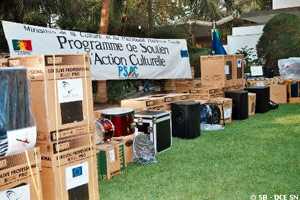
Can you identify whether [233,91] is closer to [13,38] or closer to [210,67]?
[210,67]

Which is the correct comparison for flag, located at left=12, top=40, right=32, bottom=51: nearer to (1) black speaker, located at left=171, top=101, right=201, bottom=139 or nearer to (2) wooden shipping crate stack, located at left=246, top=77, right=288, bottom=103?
(1) black speaker, located at left=171, top=101, right=201, bottom=139

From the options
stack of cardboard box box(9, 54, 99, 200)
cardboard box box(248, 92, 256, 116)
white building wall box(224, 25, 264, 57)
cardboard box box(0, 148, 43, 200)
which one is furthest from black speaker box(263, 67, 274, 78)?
cardboard box box(0, 148, 43, 200)

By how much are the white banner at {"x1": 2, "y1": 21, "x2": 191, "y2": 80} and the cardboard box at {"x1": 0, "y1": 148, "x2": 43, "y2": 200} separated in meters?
3.57

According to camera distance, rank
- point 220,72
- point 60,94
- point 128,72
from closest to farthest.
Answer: point 60,94
point 220,72
point 128,72

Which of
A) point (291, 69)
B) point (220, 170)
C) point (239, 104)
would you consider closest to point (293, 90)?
point (291, 69)

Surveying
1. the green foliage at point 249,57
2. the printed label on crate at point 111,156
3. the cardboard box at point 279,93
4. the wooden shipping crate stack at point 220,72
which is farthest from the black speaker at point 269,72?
the printed label on crate at point 111,156

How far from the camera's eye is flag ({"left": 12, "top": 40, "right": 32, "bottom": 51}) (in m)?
6.08

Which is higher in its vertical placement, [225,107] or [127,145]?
[225,107]

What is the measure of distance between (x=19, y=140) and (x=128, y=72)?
5.75m

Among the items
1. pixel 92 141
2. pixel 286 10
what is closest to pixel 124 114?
pixel 92 141

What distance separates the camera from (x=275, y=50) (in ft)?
38.1

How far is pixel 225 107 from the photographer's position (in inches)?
277

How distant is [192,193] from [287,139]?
8.42 feet

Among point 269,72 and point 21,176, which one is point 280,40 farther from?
point 21,176
